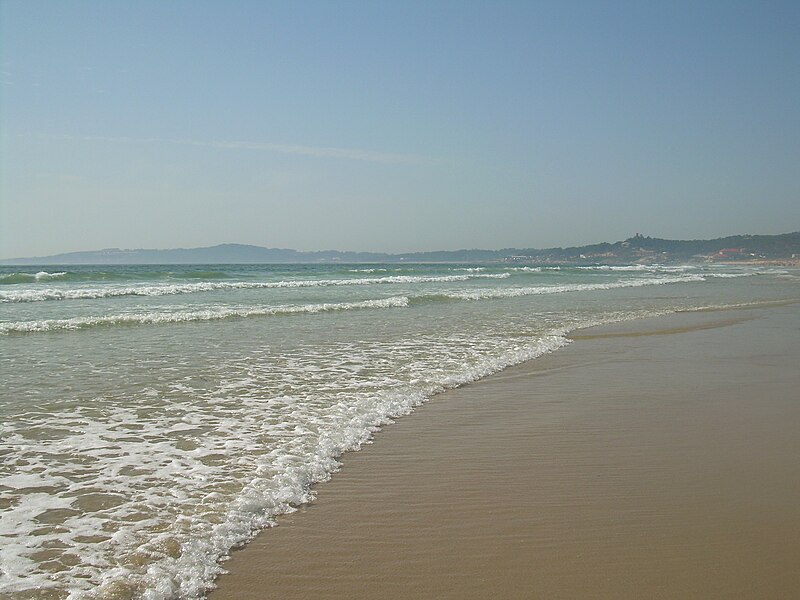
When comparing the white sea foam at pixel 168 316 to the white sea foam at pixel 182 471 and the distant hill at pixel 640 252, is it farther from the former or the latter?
the distant hill at pixel 640 252

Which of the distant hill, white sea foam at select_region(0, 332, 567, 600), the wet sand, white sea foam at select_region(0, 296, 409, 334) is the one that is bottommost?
the wet sand

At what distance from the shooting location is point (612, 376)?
29.3 ft

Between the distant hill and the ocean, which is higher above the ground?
the distant hill

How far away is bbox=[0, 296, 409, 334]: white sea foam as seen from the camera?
1435 centimetres

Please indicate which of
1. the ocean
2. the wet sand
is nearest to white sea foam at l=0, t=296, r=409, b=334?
the ocean

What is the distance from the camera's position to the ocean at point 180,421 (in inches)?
133

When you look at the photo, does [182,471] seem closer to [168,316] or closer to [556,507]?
[556,507]

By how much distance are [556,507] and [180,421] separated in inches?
157

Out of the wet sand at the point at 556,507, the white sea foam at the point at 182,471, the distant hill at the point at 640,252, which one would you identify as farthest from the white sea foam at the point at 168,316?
the distant hill at the point at 640,252

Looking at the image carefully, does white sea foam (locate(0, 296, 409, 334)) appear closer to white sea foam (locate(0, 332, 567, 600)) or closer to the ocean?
the ocean

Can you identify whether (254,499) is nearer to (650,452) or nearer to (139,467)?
(139,467)

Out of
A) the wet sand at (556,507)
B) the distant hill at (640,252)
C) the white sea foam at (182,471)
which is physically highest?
the distant hill at (640,252)

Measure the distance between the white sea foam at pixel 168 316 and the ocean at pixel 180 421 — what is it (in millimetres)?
133

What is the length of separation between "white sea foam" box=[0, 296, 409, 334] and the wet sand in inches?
444
